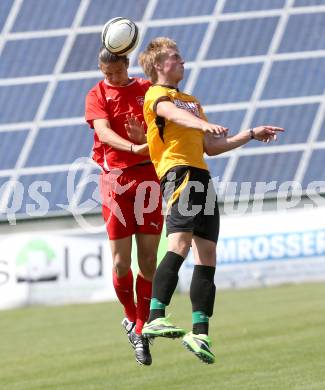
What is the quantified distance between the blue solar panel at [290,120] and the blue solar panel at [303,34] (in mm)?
1557

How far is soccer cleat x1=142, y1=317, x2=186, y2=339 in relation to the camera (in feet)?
26.6

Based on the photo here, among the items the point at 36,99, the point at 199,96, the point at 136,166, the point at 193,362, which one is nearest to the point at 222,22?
the point at 199,96

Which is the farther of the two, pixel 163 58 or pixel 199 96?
pixel 199 96

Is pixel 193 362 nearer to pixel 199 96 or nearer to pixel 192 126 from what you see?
pixel 192 126

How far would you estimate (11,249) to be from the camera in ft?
66.3

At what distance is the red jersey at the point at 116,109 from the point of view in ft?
31.5

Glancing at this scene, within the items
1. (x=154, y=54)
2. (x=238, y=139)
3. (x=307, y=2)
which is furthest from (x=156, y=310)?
(x=307, y=2)

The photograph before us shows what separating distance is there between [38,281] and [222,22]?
8.29 meters

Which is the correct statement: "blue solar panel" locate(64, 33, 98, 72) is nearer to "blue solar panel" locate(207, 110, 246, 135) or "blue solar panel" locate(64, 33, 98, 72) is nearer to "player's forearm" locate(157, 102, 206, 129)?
"blue solar panel" locate(207, 110, 246, 135)

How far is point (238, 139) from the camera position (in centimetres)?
828

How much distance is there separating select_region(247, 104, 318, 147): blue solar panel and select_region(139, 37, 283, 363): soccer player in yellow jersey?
1530cm

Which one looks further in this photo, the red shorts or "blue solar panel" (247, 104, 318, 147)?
"blue solar panel" (247, 104, 318, 147)

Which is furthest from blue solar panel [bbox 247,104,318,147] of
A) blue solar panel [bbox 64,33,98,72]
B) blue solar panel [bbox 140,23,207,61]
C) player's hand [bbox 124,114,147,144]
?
player's hand [bbox 124,114,147,144]

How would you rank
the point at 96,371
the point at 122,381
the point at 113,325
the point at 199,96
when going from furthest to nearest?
1. the point at 199,96
2. the point at 113,325
3. the point at 96,371
4. the point at 122,381
